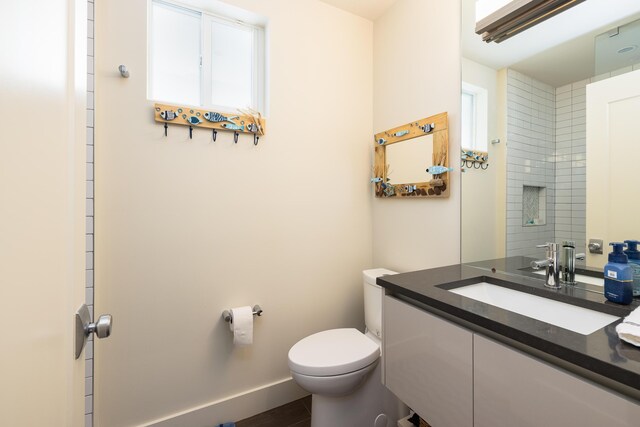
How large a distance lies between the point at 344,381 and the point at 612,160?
1322 mm

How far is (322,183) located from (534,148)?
3.70ft

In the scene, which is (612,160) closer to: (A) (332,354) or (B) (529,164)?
(B) (529,164)

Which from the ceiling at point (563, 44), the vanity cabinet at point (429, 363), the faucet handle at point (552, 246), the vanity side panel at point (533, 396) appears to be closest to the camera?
the vanity side panel at point (533, 396)

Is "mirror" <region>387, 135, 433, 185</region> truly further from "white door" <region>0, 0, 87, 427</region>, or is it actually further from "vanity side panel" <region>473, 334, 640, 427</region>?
"white door" <region>0, 0, 87, 427</region>

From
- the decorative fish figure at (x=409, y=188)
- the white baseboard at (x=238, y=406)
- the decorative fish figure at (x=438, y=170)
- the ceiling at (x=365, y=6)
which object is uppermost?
the ceiling at (x=365, y=6)

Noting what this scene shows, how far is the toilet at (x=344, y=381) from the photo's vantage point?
1.27m

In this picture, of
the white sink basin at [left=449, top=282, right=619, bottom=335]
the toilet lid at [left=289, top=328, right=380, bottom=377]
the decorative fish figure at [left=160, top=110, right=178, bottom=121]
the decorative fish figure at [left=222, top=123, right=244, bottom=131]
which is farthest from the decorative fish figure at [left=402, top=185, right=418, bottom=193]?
the decorative fish figure at [left=160, top=110, right=178, bottom=121]

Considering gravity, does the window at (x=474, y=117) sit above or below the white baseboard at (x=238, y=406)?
above

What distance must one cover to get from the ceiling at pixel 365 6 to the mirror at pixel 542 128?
64cm

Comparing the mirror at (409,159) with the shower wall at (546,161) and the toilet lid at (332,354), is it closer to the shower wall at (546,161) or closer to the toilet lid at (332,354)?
the shower wall at (546,161)

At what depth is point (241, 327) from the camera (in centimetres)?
149

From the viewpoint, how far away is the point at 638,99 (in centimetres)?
85

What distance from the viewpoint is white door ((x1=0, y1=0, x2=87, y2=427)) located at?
1.04 ft

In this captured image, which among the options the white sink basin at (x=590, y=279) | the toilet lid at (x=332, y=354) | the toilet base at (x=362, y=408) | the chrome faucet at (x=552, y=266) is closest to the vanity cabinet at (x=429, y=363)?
the toilet lid at (x=332, y=354)
